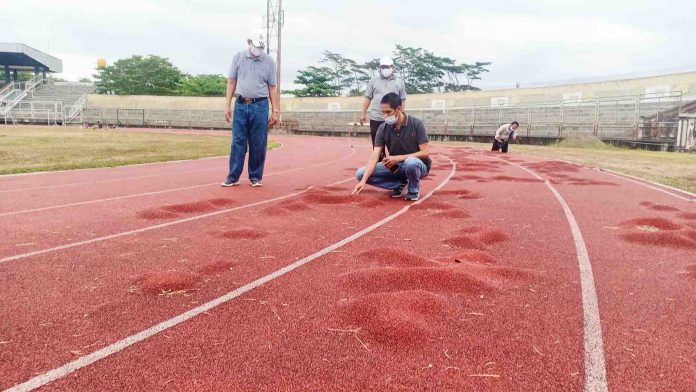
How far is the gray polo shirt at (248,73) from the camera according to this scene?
6.30 m

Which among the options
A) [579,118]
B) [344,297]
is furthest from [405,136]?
[579,118]

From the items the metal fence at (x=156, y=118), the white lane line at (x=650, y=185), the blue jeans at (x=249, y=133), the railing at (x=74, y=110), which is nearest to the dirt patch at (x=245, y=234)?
the blue jeans at (x=249, y=133)

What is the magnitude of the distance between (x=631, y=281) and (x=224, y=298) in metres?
2.39

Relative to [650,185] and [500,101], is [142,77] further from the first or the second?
[650,185]

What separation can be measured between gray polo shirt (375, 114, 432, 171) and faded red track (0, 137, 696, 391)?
0.73 m

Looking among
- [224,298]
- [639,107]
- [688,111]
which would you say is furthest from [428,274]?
[639,107]

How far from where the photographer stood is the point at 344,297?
8.43 feet

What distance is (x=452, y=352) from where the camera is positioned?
199 centimetres

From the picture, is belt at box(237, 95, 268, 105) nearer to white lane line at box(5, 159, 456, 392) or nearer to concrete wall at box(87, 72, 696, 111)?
white lane line at box(5, 159, 456, 392)

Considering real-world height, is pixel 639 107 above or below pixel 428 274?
above

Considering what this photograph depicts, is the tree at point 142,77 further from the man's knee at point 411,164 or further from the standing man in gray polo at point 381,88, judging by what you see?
the man's knee at point 411,164

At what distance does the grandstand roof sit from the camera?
43906 mm

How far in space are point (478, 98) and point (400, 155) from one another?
3070 cm

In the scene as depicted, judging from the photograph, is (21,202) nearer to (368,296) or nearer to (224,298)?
(224,298)
